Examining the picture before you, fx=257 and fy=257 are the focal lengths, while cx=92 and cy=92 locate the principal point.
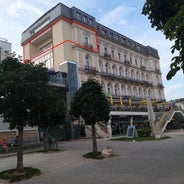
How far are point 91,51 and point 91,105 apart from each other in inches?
1136

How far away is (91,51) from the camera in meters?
42.2

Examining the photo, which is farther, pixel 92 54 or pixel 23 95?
pixel 92 54

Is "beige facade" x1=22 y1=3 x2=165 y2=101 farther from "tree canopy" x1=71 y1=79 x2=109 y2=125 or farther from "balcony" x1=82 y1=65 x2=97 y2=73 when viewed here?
"tree canopy" x1=71 y1=79 x2=109 y2=125

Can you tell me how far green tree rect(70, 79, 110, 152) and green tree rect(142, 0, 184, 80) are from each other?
7744 millimetres

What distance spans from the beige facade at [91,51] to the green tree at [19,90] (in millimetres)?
26500

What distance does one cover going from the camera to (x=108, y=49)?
48.1 meters

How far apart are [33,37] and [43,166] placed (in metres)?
35.7

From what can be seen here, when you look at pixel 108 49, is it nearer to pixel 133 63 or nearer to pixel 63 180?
pixel 133 63

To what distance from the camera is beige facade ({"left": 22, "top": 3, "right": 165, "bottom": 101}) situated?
3938 cm

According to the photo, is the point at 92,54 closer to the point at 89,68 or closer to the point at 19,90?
the point at 89,68

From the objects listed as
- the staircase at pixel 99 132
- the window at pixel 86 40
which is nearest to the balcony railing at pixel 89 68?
the window at pixel 86 40

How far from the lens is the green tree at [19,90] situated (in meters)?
10.2

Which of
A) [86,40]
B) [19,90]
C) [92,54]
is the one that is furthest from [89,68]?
[19,90]

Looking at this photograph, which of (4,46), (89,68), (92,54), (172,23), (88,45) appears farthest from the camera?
(92,54)
